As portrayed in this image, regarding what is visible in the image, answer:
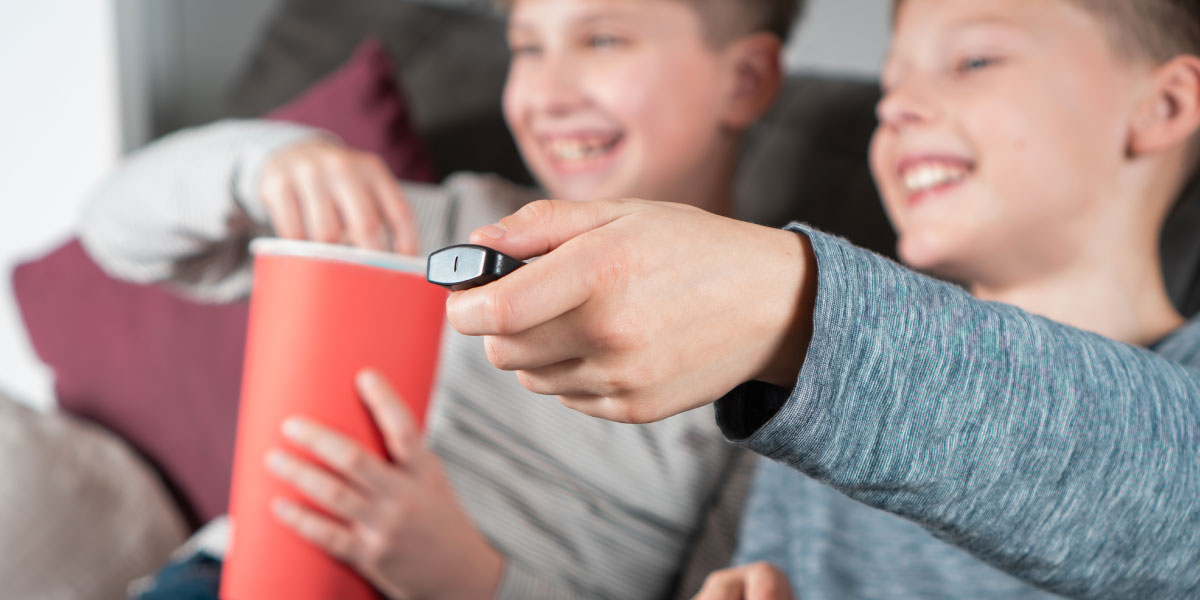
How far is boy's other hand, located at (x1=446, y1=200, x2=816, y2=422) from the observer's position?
270mm

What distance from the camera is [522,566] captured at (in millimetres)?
776

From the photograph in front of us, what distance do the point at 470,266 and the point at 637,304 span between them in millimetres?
58

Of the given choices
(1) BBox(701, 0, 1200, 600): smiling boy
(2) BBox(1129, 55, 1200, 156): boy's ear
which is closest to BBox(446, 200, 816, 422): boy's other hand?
(1) BBox(701, 0, 1200, 600): smiling boy

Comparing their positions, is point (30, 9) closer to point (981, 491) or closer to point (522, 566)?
point (522, 566)

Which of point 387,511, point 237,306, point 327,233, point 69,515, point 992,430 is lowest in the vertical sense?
point 69,515

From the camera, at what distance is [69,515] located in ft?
2.92

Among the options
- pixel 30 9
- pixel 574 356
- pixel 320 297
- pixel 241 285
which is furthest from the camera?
pixel 30 9

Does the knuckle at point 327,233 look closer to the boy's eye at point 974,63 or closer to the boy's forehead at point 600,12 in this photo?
the boy's forehead at point 600,12

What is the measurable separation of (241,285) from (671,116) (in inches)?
19.8

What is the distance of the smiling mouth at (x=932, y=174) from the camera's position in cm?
61

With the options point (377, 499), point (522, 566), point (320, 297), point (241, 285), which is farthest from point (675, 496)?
point (241, 285)

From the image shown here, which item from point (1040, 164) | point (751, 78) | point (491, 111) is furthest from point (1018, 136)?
point (491, 111)

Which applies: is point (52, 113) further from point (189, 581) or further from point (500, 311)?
point (500, 311)

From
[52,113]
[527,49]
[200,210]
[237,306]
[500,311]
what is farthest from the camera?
[52,113]
